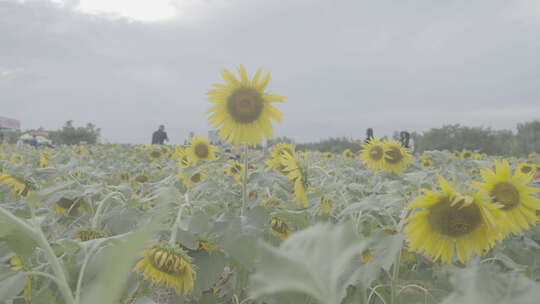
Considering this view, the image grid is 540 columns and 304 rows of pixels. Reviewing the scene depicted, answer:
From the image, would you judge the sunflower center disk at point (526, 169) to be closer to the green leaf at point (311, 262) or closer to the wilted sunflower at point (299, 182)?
the wilted sunflower at point (299, 182)

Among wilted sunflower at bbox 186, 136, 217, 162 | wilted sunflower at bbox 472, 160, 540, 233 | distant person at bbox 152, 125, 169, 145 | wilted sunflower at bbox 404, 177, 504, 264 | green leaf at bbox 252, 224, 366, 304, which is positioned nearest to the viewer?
green leaf at bbox 252, 224, 366, 304

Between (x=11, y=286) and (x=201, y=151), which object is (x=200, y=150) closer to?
(x=201, y=151)

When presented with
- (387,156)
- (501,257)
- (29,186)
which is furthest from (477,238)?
(387,156)

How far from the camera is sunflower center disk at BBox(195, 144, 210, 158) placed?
10.2 feet

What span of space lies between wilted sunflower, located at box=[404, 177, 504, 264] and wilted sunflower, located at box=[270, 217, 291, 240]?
609 mm

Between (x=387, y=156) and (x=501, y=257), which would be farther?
(x=387, y=156)

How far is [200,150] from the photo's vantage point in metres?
3.12

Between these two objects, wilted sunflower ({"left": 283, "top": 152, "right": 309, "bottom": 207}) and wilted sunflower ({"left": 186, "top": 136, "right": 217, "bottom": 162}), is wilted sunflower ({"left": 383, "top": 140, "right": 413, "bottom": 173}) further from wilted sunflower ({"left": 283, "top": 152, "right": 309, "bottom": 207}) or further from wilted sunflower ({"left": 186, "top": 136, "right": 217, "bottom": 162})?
wilted sunflower ({"left": 283, "top": 152, "right": 309, "bottom": 207})

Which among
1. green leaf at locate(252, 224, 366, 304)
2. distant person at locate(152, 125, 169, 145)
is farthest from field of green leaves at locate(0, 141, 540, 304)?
distant person at locate(152, 125, 169, 145)

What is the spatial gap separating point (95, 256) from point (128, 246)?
89cm

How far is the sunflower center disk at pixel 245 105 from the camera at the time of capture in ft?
6.06

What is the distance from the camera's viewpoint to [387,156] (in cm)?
326

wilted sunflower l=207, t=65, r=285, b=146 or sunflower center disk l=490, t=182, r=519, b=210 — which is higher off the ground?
wilted sunflower l=207, t=65, r=285, b=146

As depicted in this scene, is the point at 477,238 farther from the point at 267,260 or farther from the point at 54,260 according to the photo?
the point at 54,260
